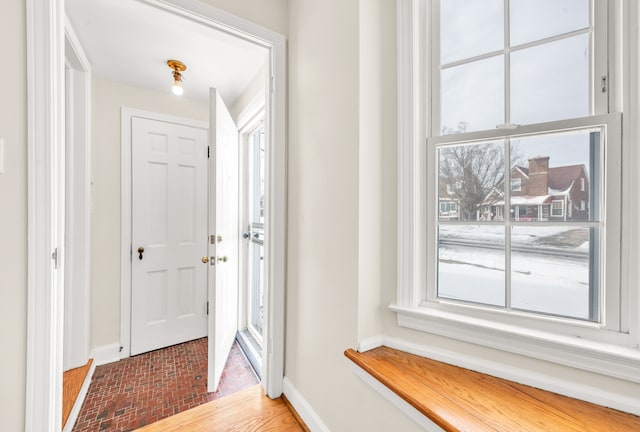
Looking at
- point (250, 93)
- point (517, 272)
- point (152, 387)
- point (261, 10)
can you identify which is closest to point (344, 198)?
point (517, 272)

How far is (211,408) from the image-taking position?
1.40 meters

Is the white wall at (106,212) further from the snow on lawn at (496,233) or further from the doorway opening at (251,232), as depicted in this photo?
the snow on lawn at (496,233)

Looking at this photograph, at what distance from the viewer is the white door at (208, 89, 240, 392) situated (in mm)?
1603

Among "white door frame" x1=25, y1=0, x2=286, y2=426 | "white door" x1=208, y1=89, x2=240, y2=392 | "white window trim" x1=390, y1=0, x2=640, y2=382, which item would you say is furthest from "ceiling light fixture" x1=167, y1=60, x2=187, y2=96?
"white window trim" x1=390, y1=0, x2=640, y2=382

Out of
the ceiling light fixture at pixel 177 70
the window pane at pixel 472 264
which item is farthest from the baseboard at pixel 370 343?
the ceiling light fixture at pixel 177 70

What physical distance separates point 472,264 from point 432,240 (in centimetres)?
16

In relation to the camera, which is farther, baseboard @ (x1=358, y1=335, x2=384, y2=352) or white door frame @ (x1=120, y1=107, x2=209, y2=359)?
white door frame @ (x1=120, y1=107, x2=209, y2=359)

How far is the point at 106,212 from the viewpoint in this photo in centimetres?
204

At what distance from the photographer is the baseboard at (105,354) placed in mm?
1965

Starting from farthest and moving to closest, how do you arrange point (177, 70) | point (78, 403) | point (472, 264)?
point (177, 70) → point (78, 403) → point (472, 264)

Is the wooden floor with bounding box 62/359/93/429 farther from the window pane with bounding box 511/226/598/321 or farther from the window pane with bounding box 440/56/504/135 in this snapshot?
the window pane with bounding box 440/56/504/135

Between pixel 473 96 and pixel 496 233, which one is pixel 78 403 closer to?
pixel 496 233

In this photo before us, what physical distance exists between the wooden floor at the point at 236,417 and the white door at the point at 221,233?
24 centimetres
